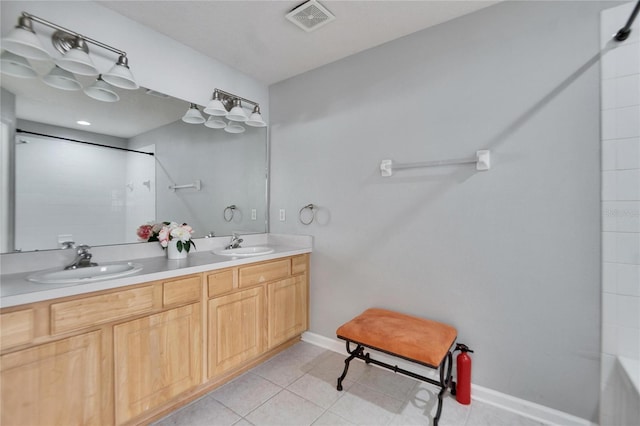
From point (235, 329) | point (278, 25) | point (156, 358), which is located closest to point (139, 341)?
point (156, 358)

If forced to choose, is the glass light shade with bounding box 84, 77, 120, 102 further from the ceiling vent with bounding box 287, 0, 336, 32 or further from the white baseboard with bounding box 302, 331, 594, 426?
the white baseboard with bounding box 302, 331, 594, 426

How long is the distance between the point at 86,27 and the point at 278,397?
2.58m

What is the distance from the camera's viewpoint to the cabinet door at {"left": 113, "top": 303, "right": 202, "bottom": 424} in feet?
4.59

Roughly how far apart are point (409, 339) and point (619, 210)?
A: 4.15ft

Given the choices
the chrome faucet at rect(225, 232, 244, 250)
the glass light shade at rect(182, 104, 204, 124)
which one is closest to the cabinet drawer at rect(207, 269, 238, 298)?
the chrome faucet at rect(225, 232, 244, 250)

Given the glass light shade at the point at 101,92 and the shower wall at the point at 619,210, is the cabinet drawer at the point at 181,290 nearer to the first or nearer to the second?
the glass light shade at the point at 101,92

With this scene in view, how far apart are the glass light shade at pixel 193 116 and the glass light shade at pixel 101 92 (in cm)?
47

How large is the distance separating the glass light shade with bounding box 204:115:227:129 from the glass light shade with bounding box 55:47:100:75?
2.72 feet

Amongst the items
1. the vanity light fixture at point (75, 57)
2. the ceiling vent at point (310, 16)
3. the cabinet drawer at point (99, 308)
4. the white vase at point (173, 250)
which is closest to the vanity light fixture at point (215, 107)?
the vanity light fixture at point (75, 57)

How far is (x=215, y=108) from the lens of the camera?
2.18 m

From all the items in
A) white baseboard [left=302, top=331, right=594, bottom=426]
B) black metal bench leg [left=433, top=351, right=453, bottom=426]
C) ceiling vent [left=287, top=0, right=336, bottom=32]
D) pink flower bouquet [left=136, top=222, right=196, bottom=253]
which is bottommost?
white baseboard [left=302, top=331, right=594, bottom=426]

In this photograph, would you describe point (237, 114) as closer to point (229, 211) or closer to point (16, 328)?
point (229, 211)

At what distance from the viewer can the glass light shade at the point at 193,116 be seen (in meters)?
2.20

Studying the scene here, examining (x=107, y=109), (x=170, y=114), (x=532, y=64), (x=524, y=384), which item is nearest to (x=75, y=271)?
(x=107, y=109)
